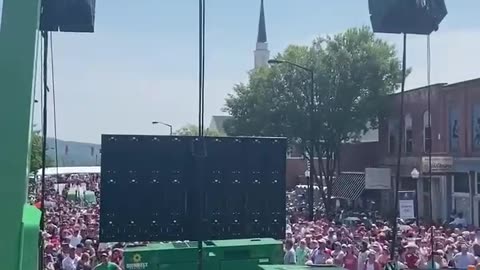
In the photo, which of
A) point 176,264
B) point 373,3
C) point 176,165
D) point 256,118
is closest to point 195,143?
point 176,165

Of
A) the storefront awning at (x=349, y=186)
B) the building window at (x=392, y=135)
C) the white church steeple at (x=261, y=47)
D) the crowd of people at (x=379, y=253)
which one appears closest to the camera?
the crowd of people at (x=379, y=253)

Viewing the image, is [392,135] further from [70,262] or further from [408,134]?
[70,262]

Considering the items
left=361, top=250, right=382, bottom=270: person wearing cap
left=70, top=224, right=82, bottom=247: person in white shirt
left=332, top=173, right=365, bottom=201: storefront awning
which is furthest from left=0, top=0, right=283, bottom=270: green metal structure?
left=332, top=173, right=365, bottom=201: storefront awning

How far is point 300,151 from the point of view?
53.1m

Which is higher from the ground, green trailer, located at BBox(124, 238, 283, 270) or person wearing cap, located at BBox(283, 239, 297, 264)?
green trailer, located at BBox(124, 238, 283, 270)

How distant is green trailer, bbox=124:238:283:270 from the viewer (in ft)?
37.4

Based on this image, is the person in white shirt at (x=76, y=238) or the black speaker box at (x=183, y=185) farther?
the person in white shirt at (x=76, y=238)

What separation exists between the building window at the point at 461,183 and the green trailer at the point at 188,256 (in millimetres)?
30926

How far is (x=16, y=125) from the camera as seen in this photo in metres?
4.06

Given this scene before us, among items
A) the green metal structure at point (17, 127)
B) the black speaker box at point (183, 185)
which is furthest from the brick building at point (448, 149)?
the green metal structure at point (17, 127)

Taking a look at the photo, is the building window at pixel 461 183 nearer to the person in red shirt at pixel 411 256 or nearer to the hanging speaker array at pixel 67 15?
the person in red shirt at pixel 411 256

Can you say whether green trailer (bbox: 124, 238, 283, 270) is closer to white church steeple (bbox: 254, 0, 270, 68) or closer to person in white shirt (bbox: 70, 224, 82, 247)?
person in white shirt (bbox: 70, 224, 82, 247)

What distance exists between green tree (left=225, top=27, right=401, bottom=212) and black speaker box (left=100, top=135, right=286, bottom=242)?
130 ft

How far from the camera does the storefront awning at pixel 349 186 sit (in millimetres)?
51050
